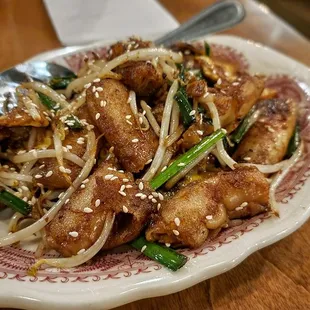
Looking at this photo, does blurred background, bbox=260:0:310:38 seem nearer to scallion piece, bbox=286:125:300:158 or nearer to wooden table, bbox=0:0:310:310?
scallion piece, bbox=286:125:300:158

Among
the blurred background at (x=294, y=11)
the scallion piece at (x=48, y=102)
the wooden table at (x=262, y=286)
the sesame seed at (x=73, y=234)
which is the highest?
the scallion piece at (x=48, y=102)

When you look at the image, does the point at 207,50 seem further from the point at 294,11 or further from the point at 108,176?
the point at 294,11

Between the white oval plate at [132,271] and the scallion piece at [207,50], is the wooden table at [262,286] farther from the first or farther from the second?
the scallion piece at [207,50]

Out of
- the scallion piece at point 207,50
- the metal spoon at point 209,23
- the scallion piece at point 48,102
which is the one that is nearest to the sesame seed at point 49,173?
the scallion piece at point 48,102

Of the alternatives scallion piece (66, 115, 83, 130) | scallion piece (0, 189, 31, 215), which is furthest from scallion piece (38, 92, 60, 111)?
scallion piece (0, 189, 31, 215)


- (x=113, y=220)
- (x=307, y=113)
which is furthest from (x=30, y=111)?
(x=307, y=113)

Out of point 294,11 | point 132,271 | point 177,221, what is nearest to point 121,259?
point 132,271

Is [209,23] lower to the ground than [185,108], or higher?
lower
